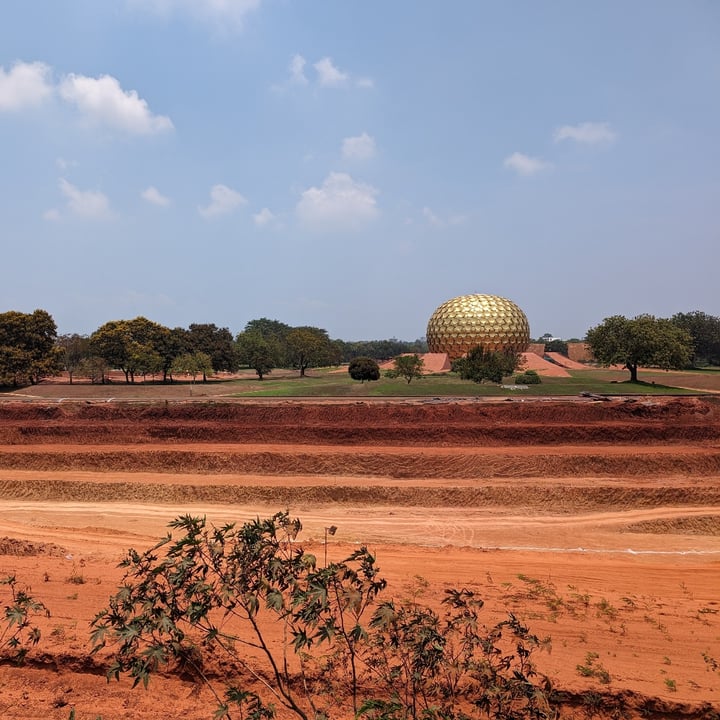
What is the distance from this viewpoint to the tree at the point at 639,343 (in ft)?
159

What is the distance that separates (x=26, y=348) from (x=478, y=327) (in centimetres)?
5703

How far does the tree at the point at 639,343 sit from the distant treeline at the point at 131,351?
38282 mm

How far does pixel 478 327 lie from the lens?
76.8 metres

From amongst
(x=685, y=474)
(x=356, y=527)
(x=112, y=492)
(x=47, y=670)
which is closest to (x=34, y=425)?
(x=112, y=492)

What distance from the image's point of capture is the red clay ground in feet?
29.1

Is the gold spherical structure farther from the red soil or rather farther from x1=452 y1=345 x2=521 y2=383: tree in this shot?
x1=452 y1=345 x2=521 y2=383: tree

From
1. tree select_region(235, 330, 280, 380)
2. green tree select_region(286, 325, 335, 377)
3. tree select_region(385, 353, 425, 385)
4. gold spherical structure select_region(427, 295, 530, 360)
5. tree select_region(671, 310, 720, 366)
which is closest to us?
tree select_region(385, 353, 425, 385)

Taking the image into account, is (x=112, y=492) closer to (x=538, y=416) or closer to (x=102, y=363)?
(x=538, y=416)

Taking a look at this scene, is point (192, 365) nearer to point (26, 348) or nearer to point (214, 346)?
point (214, 346)

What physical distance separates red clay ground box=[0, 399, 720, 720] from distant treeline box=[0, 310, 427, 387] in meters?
19.8

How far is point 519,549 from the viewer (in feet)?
56.7

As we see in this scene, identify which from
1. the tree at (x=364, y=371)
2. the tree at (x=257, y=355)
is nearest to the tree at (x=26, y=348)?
the tree at (x=257, y=355)

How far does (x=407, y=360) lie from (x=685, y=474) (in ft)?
A: 101

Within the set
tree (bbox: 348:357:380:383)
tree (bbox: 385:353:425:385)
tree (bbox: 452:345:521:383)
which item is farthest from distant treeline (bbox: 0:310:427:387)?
tree (bbox: 452:345:521:383)
